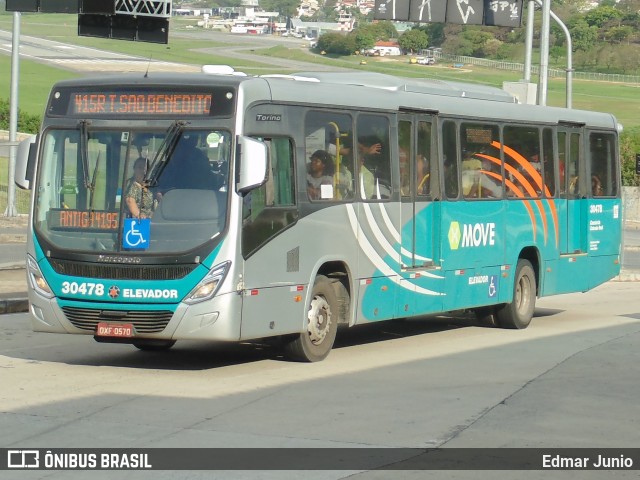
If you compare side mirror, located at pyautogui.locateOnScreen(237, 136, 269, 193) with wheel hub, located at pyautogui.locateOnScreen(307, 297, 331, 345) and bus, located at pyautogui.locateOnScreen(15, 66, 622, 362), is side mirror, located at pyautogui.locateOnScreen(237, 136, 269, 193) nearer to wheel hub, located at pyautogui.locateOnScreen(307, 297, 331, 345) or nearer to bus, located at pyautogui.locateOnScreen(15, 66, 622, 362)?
bus, located at pyautogui.locateOnScreen(15, 66, 622, 362)

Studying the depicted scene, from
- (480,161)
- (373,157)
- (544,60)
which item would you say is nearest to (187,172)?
(373,157)

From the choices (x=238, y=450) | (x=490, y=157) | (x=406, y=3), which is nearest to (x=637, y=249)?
(x=406, y=3)

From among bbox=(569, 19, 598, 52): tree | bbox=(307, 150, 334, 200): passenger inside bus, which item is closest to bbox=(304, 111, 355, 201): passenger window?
bbox=(307, 150, 334, 200): passenger inside bus

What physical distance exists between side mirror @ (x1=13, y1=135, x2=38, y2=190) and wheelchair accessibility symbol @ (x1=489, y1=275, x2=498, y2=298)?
6582 millimetres

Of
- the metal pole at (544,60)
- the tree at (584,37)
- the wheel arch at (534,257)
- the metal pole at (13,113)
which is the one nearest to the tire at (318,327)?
the wheel arch at (534,257)

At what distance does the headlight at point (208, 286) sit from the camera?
12.6 metres

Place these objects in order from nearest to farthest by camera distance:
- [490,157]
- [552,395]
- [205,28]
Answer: [552,395] < [490,157] < [205,28]

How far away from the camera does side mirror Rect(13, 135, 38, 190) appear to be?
43.8ft

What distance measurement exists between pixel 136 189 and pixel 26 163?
1.30 metres

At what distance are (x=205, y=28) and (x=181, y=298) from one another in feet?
585

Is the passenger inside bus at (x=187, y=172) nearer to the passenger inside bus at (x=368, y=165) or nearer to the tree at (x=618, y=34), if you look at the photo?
the passenger inside bus at (x=368, y=165)

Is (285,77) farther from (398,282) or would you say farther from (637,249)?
(637,249)

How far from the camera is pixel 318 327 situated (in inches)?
554

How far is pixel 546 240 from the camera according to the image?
19203mm
